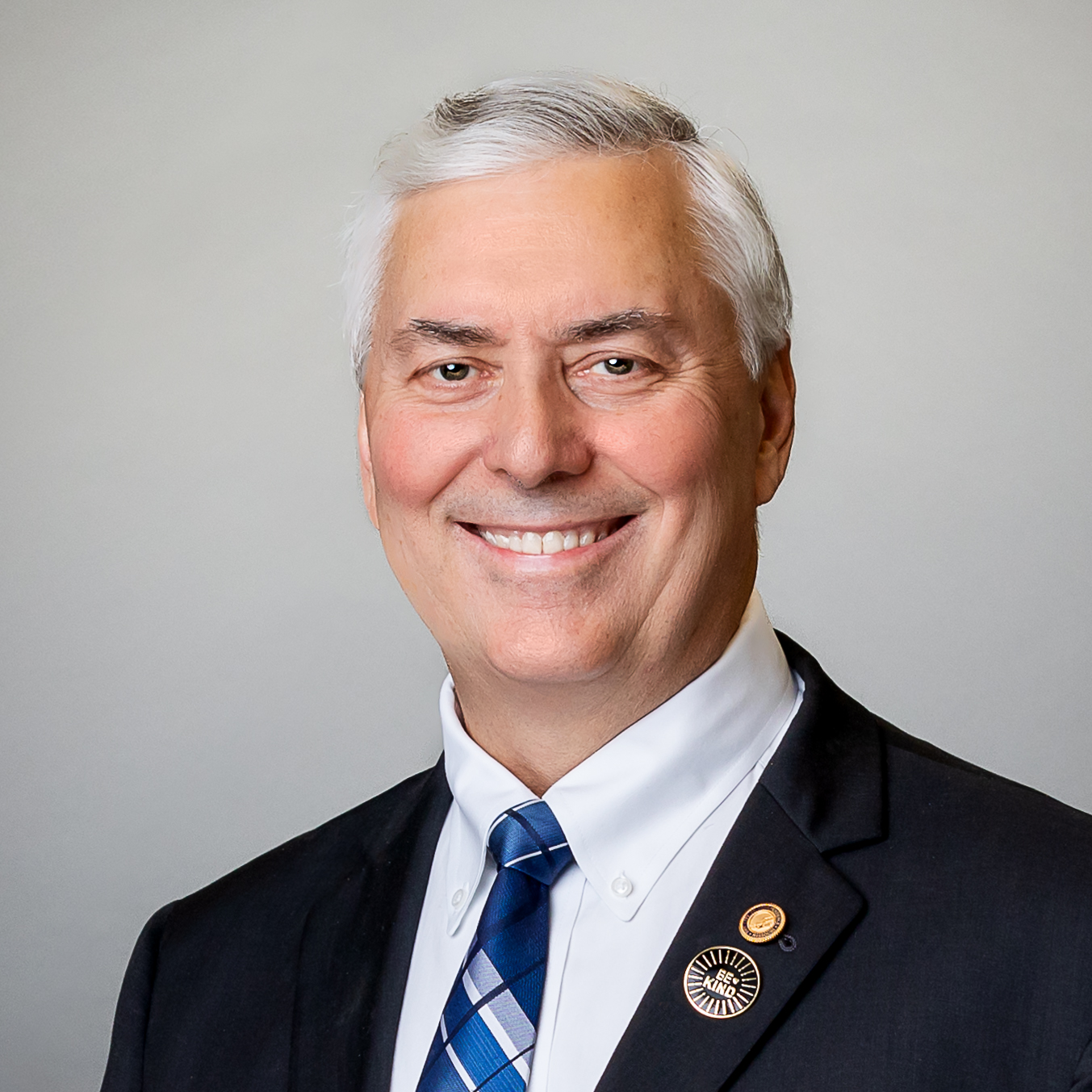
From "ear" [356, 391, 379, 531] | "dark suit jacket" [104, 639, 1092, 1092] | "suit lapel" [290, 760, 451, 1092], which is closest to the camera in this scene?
"dark suit jacket" [104, 639, 1092, 1092]

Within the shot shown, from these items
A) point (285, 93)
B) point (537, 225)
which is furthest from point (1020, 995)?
point (285, 93)

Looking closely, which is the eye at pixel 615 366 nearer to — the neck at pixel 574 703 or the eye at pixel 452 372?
the eye at pixel 452 372

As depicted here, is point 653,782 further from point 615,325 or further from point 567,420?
point 615,325

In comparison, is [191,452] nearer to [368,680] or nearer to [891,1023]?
[368,680]

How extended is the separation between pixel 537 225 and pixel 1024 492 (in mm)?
2541

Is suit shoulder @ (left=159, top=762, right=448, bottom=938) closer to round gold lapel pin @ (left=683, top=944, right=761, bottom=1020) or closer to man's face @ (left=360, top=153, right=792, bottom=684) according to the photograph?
man's face @ (left=360, top=153, right=792, bottom=684)

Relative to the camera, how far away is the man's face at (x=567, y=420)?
8.04 feet

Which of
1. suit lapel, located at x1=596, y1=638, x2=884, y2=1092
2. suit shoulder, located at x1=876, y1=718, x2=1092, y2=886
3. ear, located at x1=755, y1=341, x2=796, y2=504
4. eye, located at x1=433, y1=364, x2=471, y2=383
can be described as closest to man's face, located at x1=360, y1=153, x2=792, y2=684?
eye, located at x1=433, y1=364, x2=471, y2=383

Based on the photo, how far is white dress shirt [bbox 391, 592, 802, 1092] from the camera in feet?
7.90

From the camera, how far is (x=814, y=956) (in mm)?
2281

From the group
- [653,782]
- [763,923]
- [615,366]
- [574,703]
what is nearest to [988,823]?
[763,923]

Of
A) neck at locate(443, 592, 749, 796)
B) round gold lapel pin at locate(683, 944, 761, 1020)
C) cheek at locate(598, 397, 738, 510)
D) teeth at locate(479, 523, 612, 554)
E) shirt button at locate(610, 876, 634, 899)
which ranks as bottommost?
round gold lapel pin at locate(683, 944, 761, 1020)

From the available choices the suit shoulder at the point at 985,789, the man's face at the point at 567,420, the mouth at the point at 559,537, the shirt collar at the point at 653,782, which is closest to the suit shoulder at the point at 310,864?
the shirt collar at the point at 653,782

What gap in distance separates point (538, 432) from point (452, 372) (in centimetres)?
21
